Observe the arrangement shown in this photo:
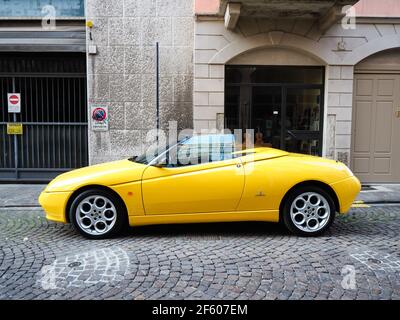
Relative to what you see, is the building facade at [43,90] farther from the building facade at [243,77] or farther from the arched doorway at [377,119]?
the arched doorway at [377,119]

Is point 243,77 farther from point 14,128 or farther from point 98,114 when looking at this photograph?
point 14,128

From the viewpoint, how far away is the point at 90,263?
13.5 ft

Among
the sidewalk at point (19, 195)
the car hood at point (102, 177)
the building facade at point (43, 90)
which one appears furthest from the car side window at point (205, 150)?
the building facade at point (43, 90)

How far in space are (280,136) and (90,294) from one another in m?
7.10

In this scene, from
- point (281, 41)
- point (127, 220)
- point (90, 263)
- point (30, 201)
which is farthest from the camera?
point (281, 41)

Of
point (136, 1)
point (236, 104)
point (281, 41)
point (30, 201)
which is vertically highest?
point (136, 1)

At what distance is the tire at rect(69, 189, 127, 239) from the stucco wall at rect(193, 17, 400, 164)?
4577mm

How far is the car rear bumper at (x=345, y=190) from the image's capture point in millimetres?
5125

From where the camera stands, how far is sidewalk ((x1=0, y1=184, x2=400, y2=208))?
24.5ft

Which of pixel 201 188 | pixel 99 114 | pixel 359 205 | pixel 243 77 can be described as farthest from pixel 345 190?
pixel 99 114

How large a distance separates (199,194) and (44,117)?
6.31 meters

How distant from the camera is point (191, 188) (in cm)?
496

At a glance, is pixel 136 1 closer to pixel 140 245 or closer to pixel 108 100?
pixel 108 100
